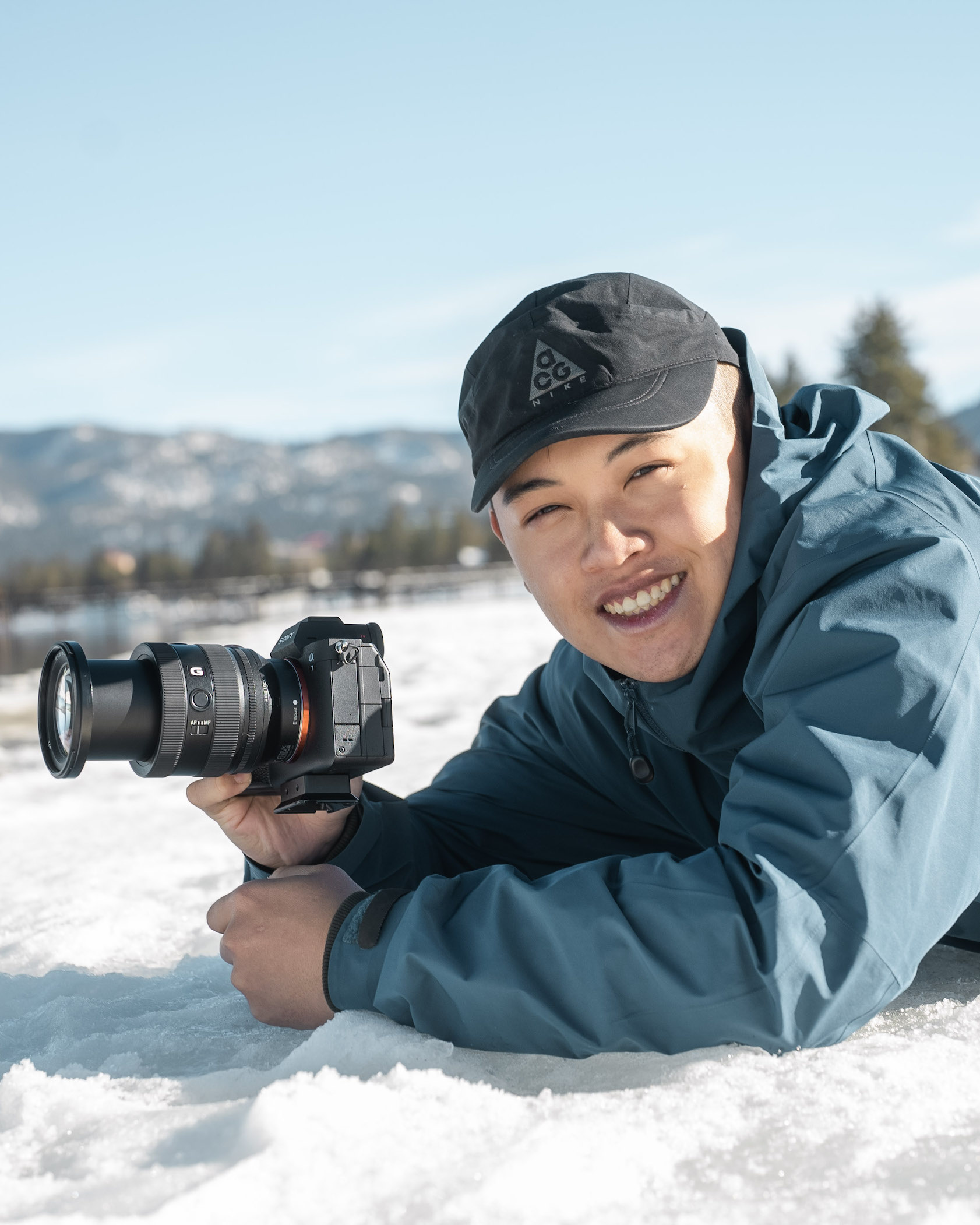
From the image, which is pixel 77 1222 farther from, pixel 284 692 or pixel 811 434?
pixel 811 434

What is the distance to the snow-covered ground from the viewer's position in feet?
3.73

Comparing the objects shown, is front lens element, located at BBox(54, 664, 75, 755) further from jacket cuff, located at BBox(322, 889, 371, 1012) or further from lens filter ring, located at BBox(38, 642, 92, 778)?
jacket cuff, located at BBox(322, 889, 371, 1012)

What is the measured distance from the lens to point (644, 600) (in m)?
1.69

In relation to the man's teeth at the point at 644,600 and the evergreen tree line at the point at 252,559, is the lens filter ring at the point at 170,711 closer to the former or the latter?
the man's teeth at the point at 644,600

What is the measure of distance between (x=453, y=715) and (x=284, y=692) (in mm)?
4343

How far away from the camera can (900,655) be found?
1318mm

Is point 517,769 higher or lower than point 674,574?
lower

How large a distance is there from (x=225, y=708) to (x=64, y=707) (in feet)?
0.85

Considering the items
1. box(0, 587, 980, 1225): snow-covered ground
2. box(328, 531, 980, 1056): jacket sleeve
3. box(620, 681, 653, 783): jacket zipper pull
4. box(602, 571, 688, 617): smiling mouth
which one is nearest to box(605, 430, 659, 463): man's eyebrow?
box(602, 571, 688, 617): smiling mouth

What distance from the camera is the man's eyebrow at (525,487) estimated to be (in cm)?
165

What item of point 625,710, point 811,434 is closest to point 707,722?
point 625,710

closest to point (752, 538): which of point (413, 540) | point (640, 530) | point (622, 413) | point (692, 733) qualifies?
point (640, 530)

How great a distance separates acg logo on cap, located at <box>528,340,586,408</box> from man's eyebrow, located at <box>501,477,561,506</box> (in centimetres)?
11

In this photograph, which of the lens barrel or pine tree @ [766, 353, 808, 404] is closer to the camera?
the lens barrel
